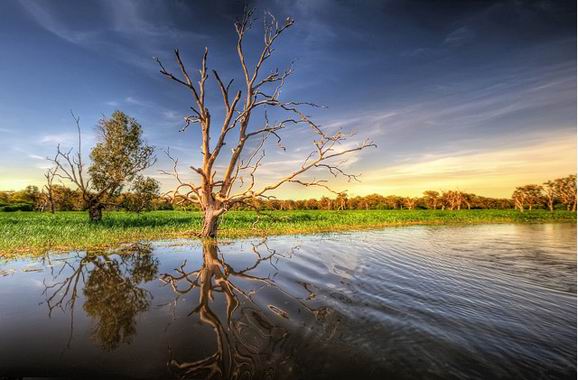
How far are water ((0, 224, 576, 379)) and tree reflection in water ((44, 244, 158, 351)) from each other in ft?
0.12

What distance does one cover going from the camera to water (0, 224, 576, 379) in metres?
3.59

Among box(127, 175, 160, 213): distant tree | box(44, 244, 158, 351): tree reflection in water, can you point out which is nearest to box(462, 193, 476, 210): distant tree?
box(127, 175, 160, 213): distant tree

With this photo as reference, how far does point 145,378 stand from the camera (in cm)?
336

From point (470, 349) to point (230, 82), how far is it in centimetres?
1556

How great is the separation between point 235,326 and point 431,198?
131m

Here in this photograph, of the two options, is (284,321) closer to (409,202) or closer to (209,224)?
(209,224)

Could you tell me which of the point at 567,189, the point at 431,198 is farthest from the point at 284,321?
the point at 431,198

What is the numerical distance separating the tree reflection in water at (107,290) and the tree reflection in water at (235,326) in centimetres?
81

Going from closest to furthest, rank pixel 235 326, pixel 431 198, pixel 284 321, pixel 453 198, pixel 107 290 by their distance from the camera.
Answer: pixel 235 326 < pixel 284 321 < pixel 107 290 < pixel 453 198 < pixel 431 198

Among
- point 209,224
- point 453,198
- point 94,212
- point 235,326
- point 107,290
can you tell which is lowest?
point 107,290

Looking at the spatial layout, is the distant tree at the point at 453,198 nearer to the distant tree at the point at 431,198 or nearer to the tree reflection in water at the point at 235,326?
the distant tree at the point at 431,198

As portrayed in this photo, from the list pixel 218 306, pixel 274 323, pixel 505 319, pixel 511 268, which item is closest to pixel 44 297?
pixel 218 306

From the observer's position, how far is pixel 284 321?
4.94 m

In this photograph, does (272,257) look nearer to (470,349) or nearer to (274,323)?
(274,323)
